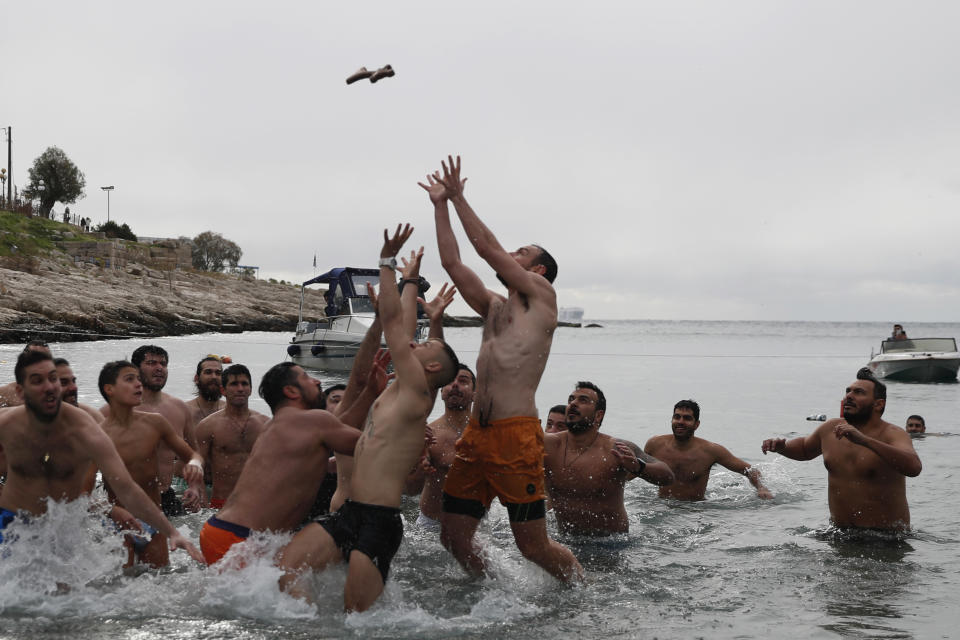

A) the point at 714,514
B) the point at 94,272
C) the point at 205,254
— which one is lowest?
the point at 714,514

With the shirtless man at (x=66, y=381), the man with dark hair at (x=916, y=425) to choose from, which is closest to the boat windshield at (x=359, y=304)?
the man with dark hair at (x=916, y=425)

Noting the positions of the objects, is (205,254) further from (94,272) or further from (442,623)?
(442,623)

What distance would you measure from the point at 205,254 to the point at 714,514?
335 ft

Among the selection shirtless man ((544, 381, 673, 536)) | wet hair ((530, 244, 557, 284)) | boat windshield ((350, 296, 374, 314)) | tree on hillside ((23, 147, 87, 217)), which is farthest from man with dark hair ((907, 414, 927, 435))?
tree on hillside ((23, 147, 87, 217))

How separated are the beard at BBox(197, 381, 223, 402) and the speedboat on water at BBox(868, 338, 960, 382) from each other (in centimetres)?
2480

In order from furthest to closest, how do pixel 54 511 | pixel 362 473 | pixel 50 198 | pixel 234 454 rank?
pixel 50 198, pixel 234 454, pixel 54 511, pixel 362 473

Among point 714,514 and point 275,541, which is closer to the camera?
point 275,541

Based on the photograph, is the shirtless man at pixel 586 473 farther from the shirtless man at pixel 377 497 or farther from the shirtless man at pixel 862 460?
the shirtless man at pixel 377 497

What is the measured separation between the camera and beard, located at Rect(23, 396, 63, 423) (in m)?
5.13

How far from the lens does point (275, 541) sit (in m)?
5.01

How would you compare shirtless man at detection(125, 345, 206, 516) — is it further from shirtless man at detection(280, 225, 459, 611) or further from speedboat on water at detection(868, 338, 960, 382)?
speedboat on water at detection(868, 338, 960, 382)

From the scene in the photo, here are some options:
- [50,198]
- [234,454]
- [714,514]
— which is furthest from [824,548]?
[50,198]

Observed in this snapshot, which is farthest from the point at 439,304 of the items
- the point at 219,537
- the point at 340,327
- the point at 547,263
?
the point at 340,327

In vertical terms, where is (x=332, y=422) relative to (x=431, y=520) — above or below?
above
